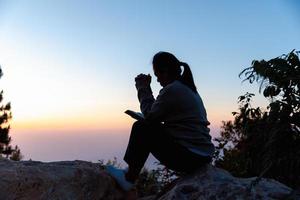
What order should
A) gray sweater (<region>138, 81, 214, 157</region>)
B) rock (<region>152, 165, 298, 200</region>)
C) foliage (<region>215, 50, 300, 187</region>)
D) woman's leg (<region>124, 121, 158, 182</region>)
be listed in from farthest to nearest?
1. gray sweater (<region>138, 81, 214, 157</region>)
2. woman's leg (<region>124, 121, 158, 182</region>)
3. rock (<region>152, 165, 298, 200</region>)
4. foliage (<region>215, 50, 300, 187</region>)

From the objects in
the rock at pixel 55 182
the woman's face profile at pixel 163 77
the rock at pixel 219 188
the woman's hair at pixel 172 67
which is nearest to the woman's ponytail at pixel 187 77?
the woman's hair at pixel 172 67

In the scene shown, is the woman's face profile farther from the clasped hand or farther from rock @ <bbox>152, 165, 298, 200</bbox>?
rock @ <bbox>152, 165, 298, 200</bbox>

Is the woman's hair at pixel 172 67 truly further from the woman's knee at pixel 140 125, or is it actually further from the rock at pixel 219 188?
the rock at pixel 219 188

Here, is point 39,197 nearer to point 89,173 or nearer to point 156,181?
point 89,173

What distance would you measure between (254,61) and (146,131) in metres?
1.25

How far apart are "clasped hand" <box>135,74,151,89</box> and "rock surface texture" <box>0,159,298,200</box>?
858 millimetres

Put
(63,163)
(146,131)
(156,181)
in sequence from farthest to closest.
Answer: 1. (156,181)
2. (63,163)
3. (146,131)

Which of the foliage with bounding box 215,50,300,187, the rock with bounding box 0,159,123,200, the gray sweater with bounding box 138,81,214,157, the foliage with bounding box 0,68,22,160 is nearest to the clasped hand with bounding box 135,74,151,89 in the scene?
the gray sweater with bounding box 138,81,214,157

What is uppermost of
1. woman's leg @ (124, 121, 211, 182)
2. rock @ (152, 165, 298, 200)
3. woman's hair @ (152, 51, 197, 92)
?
woman's hair @ (152, 51, 197, 92)

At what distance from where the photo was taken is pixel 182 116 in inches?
158

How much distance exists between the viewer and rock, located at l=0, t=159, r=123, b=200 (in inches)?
151

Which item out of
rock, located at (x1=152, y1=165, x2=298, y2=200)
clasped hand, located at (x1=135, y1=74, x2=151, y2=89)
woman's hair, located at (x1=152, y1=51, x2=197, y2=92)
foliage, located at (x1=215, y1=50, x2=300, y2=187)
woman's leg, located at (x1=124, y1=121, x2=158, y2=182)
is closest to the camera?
foliage, located at (x1=215, y1=50, x2=300, y2=187)

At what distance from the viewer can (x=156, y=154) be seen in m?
3.98

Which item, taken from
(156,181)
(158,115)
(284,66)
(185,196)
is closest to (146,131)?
(158,115)
